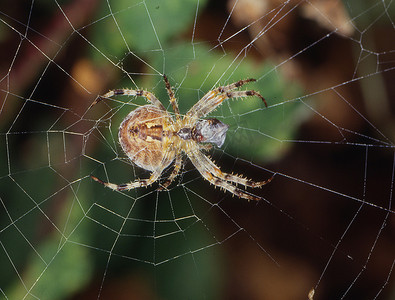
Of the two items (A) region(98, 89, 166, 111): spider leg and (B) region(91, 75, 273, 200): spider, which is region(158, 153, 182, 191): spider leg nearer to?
(B) region(91, 75, 273, 200): spider

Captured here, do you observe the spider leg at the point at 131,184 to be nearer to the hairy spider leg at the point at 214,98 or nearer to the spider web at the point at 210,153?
the spider web at the point at 210,153

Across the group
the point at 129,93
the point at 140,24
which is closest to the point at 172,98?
the point at 129,93

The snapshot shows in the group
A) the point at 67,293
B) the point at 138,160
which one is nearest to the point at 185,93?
the point at 138,160

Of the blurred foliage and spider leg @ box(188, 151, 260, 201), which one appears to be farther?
spider leg @ box(188, 151, 260, 201)

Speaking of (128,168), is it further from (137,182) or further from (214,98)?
(214,98)

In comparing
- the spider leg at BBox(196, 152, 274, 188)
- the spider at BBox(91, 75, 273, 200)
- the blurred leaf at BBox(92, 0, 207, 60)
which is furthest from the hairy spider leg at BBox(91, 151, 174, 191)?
the blurred leaf at BBox(92, 0, 207, 60)

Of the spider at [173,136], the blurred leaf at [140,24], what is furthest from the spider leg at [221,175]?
the blurred leaf at [140,24]

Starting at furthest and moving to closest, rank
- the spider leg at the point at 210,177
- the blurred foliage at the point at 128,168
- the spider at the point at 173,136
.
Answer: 1. the spider leg at the point at 210,177
2. the spider at the point at 173,136
3. the blurred foliage at the point at 128,168

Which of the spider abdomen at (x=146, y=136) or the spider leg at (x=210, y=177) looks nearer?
the spider abdomen at (x=146, y=136)

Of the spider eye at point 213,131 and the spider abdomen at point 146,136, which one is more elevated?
the spider eye at point 213,131
